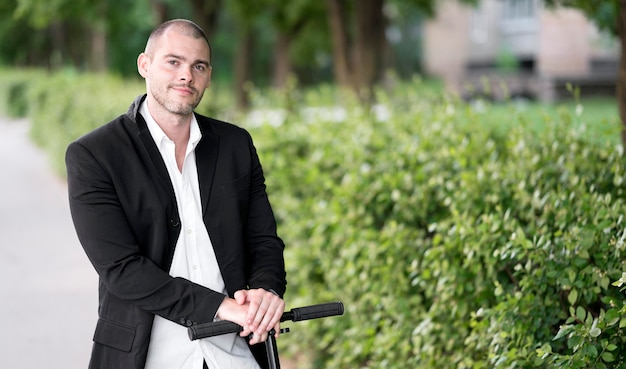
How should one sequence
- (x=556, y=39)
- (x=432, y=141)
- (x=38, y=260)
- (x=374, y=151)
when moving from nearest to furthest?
1. (x=432, y=141)
2. (x=374, y=151)
3. (x=38, y=260)
4. (x=556, y=39)

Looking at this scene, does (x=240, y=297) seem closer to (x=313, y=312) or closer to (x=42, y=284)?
(x=313, y=312)

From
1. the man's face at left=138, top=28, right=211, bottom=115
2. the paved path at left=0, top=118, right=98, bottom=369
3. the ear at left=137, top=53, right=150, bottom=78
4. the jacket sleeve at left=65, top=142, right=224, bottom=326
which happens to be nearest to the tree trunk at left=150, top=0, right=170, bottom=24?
the paved path at left=0, top=118, right=98, bottom=369

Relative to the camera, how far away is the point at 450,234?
4.56 meters

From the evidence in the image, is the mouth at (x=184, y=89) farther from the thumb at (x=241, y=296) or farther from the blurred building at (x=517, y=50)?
the blurred building at (x=517, y=50)

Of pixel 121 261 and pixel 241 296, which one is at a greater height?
pixel 121 261

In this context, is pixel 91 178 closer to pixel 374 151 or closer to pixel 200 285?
pixel 200 285

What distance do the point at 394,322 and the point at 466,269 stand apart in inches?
40.4

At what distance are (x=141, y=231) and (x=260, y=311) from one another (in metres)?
0.45

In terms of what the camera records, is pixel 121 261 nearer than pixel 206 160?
Yes

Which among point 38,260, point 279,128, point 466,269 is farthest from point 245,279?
point 38,260

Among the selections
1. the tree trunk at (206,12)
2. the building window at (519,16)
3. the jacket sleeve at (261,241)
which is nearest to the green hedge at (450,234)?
the jacket sleeve at (261,241)

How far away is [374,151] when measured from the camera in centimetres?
667

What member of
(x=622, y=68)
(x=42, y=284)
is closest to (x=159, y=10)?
(x=42, y=284)

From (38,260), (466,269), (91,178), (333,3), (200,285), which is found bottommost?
(38,260)
